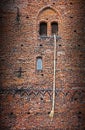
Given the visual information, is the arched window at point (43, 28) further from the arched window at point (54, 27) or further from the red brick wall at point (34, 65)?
the arched window at point (54, 27)

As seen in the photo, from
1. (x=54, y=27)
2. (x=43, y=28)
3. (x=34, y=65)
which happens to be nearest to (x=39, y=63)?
(x=34, y=65)

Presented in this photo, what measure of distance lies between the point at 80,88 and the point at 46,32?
3.12 m

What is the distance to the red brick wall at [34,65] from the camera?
2011 centimetres

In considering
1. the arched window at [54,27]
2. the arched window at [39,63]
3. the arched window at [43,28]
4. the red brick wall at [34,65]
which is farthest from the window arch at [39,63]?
the arched window at [54,27]

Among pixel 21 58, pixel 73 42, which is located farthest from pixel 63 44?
pixel 21 58

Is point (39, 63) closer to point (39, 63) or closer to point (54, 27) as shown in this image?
point (39, 63)

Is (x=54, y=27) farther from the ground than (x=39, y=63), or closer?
farther from the ground

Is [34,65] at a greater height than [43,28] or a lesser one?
lesser

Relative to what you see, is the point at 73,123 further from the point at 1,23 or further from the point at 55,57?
the point at 1,23

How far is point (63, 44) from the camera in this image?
20906mm

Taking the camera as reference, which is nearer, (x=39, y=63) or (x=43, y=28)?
(x=39, y=63)

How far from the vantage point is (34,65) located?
67.8 ft

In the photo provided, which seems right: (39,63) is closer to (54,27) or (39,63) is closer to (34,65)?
(34,65)

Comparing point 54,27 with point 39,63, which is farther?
point 54,27
